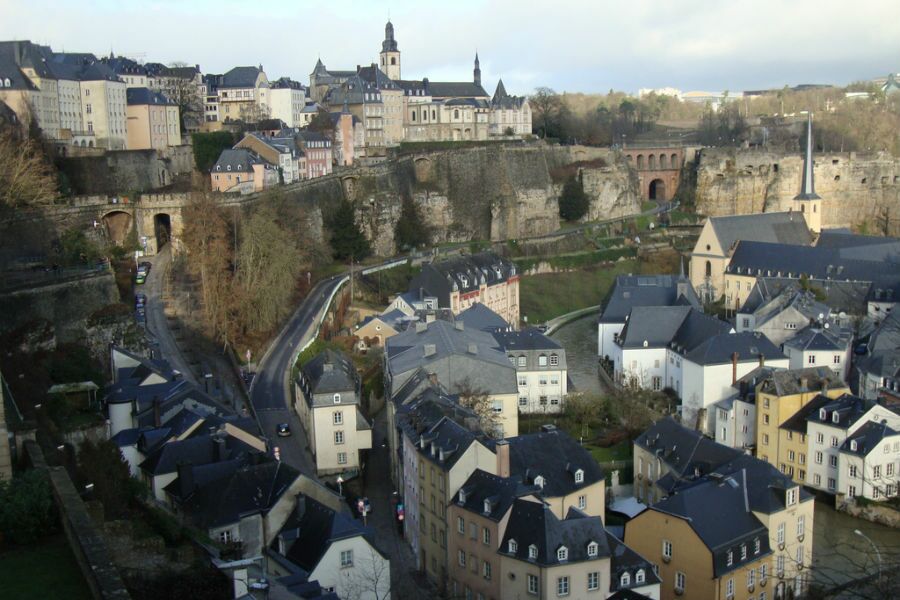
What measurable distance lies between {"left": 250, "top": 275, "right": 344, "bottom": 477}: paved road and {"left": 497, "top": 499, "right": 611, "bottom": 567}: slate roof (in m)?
8.69

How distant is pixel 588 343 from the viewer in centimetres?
4397

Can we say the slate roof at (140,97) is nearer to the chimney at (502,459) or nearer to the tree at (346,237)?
the tree at (346,237)

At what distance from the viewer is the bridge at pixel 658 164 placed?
71875 millimetres

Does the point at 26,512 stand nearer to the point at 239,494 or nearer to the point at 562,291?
the point at 239,494

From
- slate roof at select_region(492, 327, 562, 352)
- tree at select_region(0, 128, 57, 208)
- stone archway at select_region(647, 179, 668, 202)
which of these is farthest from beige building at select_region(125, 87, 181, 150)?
stone archway at select_region(647, 179, 668, 202)

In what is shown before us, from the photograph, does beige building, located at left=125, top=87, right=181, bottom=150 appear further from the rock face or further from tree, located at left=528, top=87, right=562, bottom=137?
the rock face

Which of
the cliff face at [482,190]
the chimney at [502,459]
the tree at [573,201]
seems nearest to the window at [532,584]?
the chimney at [502,459]

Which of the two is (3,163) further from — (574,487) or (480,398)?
(574,487)

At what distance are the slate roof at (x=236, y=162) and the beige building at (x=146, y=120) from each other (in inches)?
199

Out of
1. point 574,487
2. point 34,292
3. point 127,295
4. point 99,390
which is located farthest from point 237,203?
Answer: point 574,487

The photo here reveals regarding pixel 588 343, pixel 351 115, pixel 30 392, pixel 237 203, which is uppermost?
pixel 351 115

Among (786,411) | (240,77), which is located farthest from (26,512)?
(240,77)

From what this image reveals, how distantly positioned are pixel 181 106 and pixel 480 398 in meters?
38.2

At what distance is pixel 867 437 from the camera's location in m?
25.9
